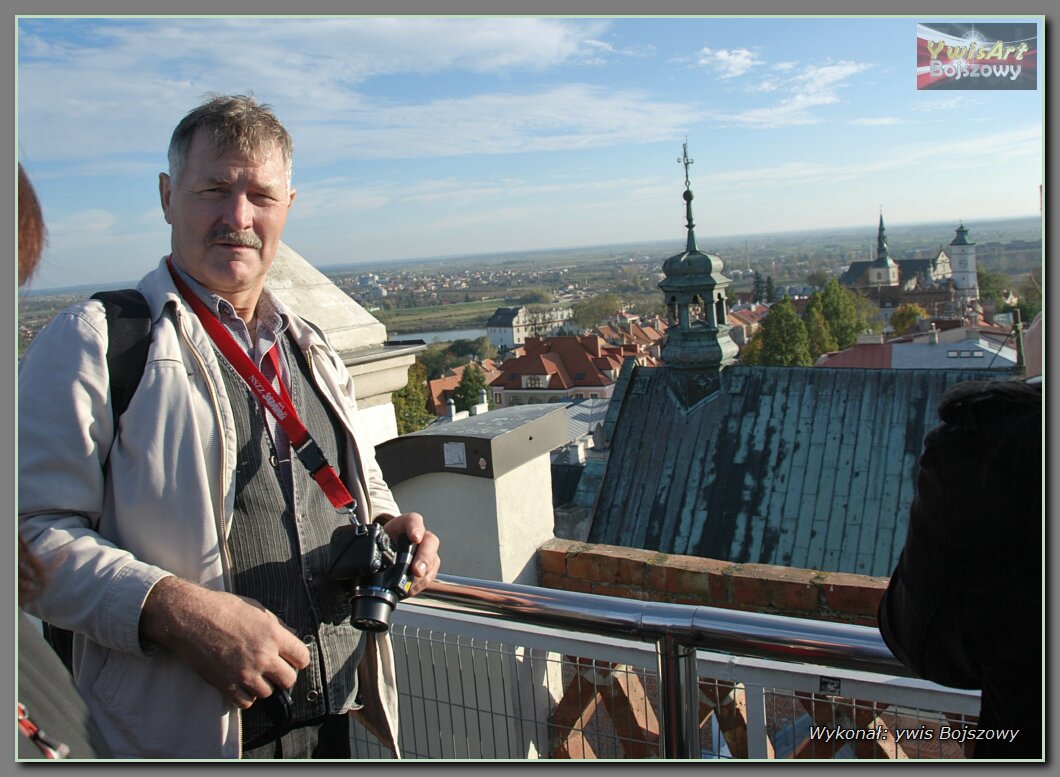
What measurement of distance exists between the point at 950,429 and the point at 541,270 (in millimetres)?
67950

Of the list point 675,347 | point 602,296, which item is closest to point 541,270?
point 602,296

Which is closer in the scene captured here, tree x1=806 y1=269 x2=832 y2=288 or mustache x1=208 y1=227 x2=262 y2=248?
mustache x1=208 y1=227 x2=262 y2=248

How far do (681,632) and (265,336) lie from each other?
1125 mm

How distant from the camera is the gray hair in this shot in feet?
5.86

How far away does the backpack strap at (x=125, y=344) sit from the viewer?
1.61 metres

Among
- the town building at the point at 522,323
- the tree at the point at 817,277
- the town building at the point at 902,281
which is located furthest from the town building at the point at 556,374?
the town building at the point at 522,323

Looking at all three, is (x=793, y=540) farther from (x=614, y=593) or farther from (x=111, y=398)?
(x=111, y=398)

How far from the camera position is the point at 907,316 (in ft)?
206

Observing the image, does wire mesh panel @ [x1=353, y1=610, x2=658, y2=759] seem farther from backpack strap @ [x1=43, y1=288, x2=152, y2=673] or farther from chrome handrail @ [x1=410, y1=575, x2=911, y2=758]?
backpack strap @ [x1=43, y1=288, x2=152, y2=673]

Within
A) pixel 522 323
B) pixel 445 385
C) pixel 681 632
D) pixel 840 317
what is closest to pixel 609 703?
pixel 681 632

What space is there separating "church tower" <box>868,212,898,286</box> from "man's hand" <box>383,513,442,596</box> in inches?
2904

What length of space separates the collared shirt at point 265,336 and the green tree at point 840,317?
62693 millimetres

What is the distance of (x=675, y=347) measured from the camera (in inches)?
617

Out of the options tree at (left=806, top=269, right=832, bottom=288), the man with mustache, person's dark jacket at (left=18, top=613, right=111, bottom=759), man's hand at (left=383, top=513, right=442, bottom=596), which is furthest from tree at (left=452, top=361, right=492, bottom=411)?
person's dark jacket at (left=18, top=613, right=111, bottom=759)
